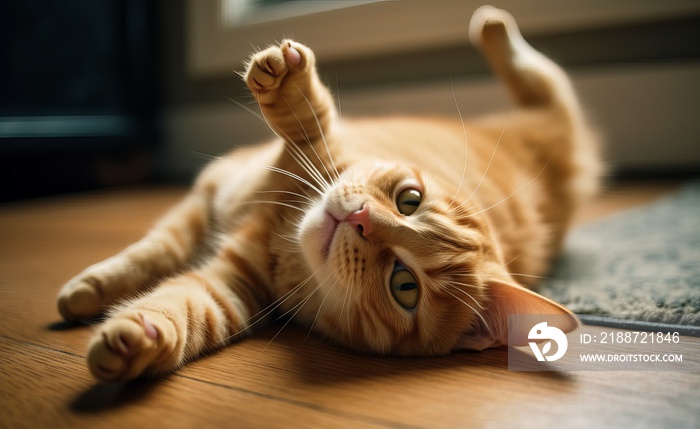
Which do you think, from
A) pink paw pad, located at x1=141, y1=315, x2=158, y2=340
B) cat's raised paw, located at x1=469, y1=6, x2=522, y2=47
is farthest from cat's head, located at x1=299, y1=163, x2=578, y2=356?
cat's raised paw, located at x1=469, y1=6, x2=522, y2=47

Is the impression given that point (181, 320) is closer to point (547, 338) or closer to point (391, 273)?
point (391, 273)

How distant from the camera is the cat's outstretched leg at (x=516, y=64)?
157 cm

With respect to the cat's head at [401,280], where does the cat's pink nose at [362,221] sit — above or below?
above

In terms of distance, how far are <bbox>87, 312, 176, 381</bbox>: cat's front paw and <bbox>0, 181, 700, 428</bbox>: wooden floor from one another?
0.03 m

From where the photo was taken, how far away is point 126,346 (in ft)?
1.98

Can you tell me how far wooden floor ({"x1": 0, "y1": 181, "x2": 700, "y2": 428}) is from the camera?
581 millimetres

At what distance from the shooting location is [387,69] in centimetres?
271

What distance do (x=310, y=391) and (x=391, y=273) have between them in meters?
0.23

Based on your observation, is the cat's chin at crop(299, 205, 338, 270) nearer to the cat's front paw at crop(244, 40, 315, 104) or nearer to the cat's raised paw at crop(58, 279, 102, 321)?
the cat's front paw at crop(244, 40, 315, 104)

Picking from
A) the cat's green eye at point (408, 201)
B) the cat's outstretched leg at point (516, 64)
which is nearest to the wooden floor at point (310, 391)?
the cat's green eye at point (408, 201)

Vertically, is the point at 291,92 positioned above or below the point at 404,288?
above

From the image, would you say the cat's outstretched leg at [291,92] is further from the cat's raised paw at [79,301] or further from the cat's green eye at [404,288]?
the cat's raised paw at [79,301]

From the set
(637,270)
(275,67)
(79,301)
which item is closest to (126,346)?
(79,301)

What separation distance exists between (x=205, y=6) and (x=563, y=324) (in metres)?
2.65
